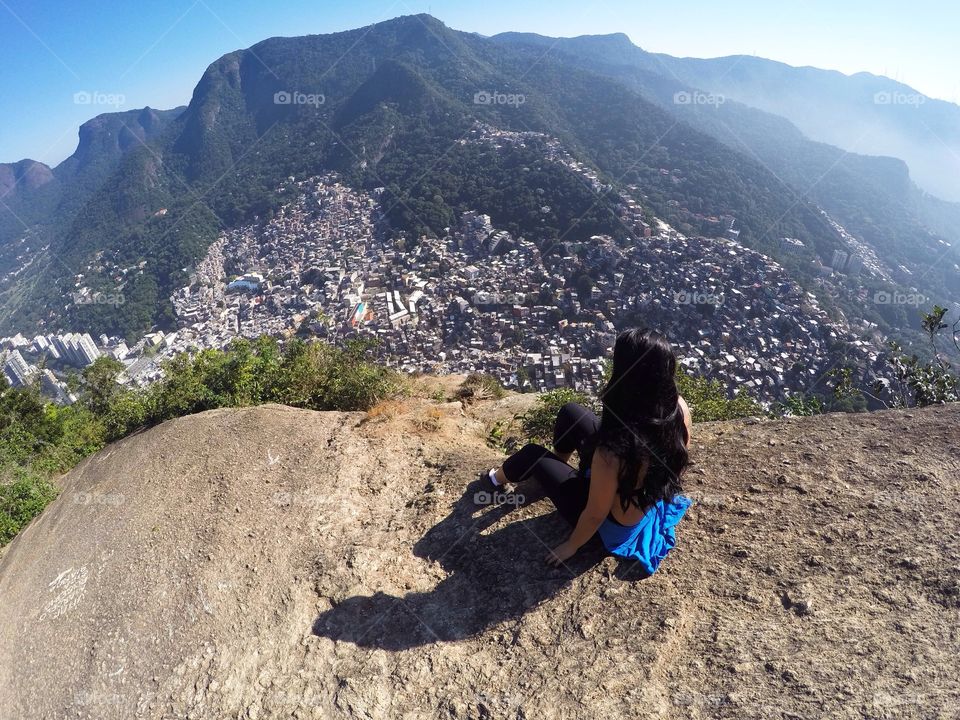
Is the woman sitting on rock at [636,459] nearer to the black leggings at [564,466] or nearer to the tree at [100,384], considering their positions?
the black leggings at [564,466]

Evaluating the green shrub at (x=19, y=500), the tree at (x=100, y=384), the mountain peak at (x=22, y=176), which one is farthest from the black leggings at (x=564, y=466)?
the mountain peak at (x=22, y=176)

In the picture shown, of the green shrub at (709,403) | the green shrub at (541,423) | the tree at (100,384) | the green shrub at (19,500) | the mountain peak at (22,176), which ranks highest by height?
the mountain peak at (22,176)

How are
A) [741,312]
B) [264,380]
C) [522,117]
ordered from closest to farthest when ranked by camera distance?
[264,380] → [741,312] → [522,117]

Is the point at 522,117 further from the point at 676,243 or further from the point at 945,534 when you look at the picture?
the point at 945,534

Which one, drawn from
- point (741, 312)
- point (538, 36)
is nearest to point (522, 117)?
point (741, 312)

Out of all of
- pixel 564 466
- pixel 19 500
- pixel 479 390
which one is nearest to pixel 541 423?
pixel 479 390

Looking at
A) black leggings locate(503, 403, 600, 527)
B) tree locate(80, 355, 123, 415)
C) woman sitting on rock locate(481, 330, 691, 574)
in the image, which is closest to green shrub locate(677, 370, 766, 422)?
black leggings locate(503, 403, 600, 527)
